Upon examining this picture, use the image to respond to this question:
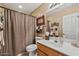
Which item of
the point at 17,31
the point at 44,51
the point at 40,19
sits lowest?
the point at 44,51

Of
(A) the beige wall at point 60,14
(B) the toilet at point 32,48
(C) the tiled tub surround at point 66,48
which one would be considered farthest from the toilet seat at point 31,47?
(A) the beige wall at point 60,14

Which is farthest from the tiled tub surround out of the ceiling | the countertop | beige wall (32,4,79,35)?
the ceiling

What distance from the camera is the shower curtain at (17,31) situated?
166cm

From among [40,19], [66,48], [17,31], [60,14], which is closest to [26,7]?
[40,19]

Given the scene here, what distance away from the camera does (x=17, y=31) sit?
66.8 inches

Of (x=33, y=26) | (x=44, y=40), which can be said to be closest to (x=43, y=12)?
(x=33, y=26)

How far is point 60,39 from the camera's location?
64.2 inches

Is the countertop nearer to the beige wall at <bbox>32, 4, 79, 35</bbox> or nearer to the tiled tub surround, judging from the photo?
the tiled tub surround

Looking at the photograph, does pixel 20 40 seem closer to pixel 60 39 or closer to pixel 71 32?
pixel 60 39

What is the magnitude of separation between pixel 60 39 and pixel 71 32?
7.6 inches

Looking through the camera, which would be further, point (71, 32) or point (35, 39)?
point (35, 39)

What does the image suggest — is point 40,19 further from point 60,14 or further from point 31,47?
point 31,47

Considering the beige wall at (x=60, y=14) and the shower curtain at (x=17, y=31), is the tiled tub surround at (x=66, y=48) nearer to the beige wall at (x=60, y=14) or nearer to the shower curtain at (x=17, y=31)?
the beige wall at (x=60, y=14)

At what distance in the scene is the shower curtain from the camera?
1.66 metres
